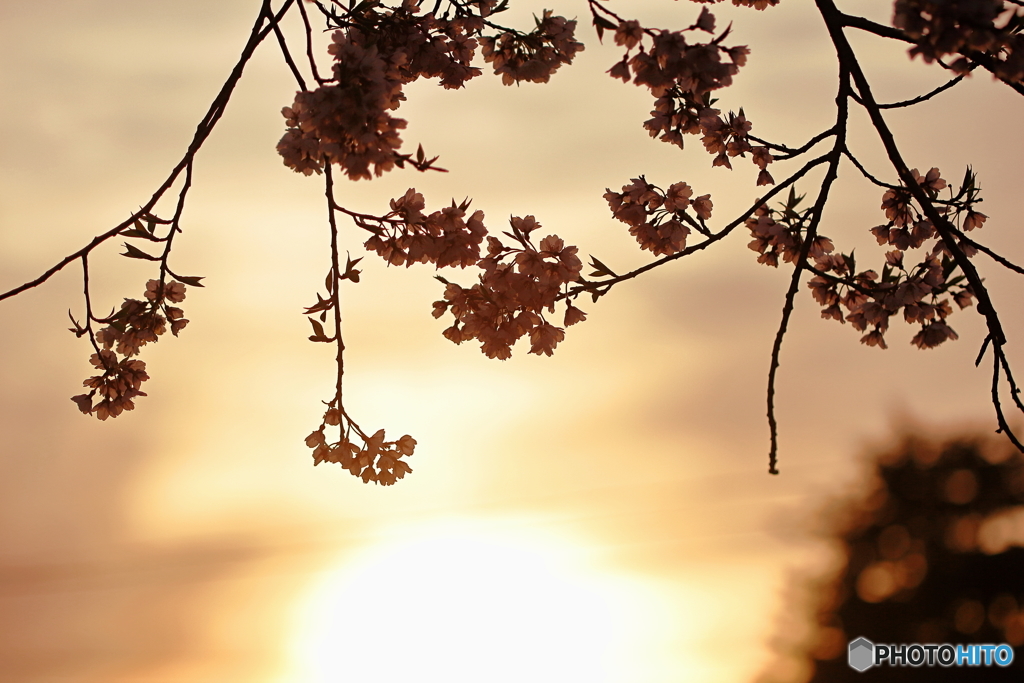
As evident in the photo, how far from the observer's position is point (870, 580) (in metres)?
32.9

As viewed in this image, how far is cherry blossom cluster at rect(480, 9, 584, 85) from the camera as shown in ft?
14.4

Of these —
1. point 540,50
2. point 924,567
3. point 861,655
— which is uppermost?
point 924,567

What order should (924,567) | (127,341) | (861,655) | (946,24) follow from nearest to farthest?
(946,24) < (127,341) < (861,655) < (924,567)

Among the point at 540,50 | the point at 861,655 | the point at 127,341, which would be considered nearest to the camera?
the point at 127,341

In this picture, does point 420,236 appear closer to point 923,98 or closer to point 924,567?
point 923,98

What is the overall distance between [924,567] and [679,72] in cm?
3401

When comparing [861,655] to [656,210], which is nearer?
[656,210]

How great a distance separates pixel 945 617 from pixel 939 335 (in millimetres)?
31823

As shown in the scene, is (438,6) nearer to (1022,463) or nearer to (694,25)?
(694,25)

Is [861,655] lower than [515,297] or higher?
higher

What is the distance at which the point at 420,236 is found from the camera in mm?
3721

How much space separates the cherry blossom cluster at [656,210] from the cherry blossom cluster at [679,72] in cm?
40

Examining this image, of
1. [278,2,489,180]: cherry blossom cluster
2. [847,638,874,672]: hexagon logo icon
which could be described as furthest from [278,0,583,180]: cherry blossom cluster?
[847,638,874,672]: hexagon logo icon

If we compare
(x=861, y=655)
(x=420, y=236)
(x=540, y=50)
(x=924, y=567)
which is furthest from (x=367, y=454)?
(x=924, y=567)
